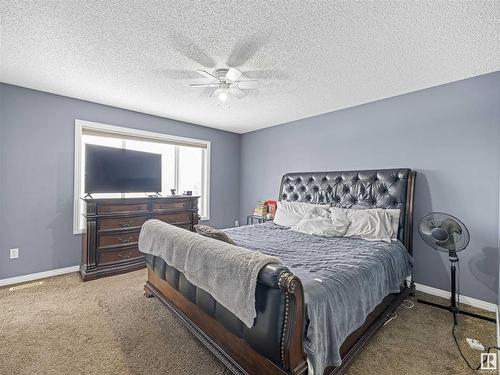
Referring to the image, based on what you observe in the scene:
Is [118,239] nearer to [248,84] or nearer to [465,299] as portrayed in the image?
[248,84]

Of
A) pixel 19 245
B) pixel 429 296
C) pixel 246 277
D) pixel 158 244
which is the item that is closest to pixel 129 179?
pixel 19 245

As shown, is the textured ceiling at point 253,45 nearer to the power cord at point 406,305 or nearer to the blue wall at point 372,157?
the blue wall at point 372,157

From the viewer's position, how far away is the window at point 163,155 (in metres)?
3.27

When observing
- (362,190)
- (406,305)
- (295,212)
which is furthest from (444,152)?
(295,212)

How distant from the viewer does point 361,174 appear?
3111 mm

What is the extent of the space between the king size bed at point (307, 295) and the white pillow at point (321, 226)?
121 millimetres

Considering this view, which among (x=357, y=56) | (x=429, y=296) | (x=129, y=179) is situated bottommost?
(x=429, y=296)

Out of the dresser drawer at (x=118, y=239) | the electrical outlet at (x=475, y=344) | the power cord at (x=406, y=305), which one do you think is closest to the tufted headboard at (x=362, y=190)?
the power cord at (x=406, y=305)

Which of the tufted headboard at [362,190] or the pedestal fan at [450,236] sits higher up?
the tufted headboard at [362,190]

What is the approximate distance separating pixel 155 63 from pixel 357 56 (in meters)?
1.90

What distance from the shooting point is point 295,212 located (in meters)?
3.29

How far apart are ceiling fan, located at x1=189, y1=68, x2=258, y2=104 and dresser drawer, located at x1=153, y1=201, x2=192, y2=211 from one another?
1856 millimetres

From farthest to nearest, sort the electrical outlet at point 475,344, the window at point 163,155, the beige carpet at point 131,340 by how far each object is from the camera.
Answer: the window at point 163,155 → the electrical outlet at point 475,344 → the beige carpet at point 131,340

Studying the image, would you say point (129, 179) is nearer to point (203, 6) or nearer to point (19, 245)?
point (19, 245)
